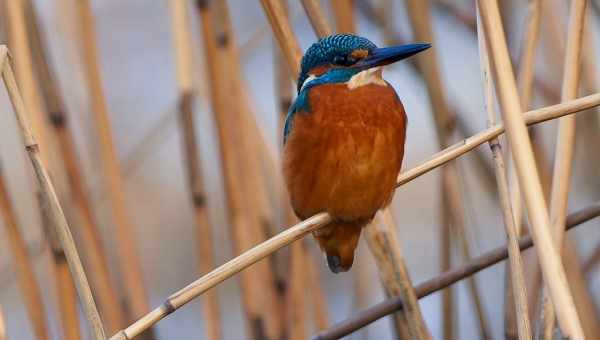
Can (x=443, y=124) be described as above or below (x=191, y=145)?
below

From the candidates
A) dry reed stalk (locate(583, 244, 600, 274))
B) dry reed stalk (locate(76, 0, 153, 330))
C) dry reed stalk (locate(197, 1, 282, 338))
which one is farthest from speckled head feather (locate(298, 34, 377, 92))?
dry reed stalk (locate(583, 244, 600, 274))

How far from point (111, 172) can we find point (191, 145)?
0.71 feet

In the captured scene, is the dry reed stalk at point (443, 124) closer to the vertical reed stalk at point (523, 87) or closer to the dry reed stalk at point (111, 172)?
the vertical reed stalk at point (523, 87)

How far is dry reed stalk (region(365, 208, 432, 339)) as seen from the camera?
1.82 m

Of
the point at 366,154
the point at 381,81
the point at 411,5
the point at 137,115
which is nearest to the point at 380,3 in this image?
the point at 411,5

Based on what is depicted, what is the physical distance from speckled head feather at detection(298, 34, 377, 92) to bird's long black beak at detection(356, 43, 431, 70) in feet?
0.07

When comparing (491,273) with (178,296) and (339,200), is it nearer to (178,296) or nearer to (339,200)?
(339,200)

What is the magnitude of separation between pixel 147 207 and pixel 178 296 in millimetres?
2269

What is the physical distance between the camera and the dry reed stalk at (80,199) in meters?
2.17

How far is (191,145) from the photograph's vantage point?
227 centimetres

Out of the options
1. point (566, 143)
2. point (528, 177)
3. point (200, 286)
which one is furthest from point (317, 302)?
point (528, 177)

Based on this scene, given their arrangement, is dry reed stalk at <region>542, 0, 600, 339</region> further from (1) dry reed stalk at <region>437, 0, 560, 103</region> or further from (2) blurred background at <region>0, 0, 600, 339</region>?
(1) dry reed stalk at <region>437, 0, 560, 103</region>

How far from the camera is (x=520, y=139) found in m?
1.34

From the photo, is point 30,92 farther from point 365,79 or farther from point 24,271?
point 365,79
